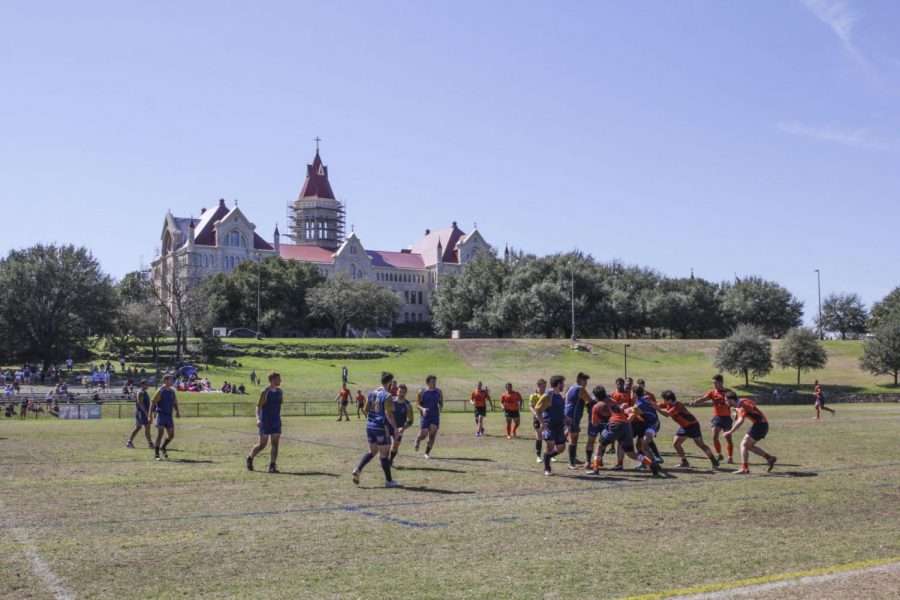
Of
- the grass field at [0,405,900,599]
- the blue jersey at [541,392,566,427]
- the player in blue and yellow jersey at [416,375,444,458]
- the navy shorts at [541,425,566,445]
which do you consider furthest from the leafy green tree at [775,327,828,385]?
the navy shorts at [541,425,566,445]

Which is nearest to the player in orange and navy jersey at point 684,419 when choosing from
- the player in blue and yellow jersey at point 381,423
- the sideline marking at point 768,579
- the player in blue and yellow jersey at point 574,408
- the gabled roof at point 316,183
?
the player in blue and yellow jersey at point 574,408

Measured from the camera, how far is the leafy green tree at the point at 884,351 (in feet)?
247

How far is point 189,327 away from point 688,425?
86.8m

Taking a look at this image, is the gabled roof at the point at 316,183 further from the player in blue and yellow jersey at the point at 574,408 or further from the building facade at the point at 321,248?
the player in blue and yellow jersey at the point at 574,408

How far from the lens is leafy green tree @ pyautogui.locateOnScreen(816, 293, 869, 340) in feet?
487

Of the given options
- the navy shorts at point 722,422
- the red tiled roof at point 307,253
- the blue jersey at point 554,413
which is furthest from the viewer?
the red tiled roof at point 307,253

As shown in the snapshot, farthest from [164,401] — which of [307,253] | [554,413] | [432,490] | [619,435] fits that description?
[307,253]

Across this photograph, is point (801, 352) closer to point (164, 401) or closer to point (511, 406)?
point (511, 406)

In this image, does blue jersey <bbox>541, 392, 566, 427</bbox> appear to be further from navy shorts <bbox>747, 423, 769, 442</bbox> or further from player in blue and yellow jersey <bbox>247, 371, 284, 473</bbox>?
player in blue and yellow jersey <bbox>247, 371, 284, 473</bbox>

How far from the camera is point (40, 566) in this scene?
988 centimetres

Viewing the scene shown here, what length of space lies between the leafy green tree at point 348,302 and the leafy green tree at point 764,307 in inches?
1926

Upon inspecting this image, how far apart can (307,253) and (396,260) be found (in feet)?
64.8

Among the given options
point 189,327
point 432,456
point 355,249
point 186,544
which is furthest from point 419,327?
point 186,544

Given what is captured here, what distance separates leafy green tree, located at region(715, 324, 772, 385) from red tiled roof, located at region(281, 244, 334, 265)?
93.9 m
